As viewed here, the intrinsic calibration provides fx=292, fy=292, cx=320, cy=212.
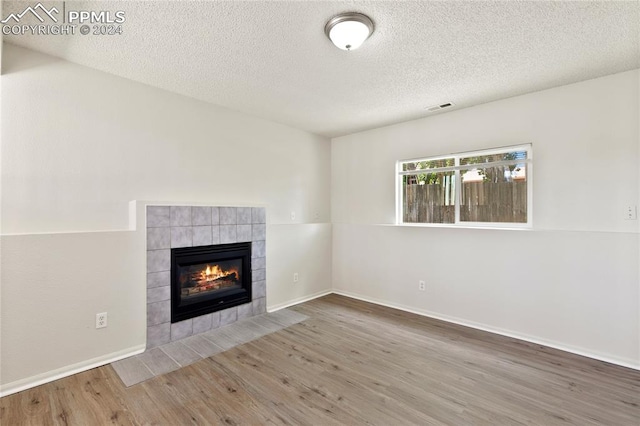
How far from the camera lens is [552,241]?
297 centimetres

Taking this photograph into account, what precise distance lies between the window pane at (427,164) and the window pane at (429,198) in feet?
0.35

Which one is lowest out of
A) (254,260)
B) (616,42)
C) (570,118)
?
(254,260)

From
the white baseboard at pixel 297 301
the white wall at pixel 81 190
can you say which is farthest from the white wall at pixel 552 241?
the white wall at pixel 81 190

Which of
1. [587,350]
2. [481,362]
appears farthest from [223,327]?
[587,350]

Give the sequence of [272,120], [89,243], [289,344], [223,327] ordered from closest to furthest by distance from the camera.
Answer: [89,243]
[289,344]
[223,327]
[272,120]

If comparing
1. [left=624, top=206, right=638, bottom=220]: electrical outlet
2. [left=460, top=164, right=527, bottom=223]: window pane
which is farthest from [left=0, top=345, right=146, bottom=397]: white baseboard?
[left=624, top=206, right=638, bottom=220]: electrical outlet

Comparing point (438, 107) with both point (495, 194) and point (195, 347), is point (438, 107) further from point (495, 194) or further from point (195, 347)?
point (195, 347)

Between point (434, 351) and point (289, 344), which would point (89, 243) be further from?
point (434, 351)

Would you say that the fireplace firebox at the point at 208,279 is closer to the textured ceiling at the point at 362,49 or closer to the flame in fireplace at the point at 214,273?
the flame in fireplace at the point at 214,273

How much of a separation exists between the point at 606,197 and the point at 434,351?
2184mm

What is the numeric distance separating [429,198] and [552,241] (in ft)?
4.90

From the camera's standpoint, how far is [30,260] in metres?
2.28

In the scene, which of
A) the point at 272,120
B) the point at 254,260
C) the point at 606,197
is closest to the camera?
the point at 606,197

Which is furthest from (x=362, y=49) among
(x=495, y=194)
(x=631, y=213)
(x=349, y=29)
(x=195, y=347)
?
(x=195, y=347)
